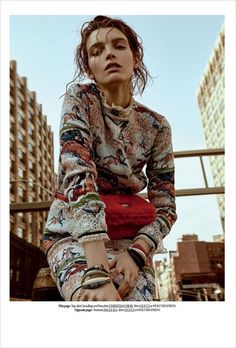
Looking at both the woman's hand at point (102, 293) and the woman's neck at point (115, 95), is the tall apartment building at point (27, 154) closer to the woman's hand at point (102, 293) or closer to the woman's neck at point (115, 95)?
the woman's neck at point (115, 95)

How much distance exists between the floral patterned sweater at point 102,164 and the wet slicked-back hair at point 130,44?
0.05m

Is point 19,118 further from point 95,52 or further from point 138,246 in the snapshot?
point 138,246

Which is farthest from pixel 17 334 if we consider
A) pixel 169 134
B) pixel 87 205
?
pixel 169 134

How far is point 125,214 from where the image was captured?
0.49 metres

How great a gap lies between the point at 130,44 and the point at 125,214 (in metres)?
0.25

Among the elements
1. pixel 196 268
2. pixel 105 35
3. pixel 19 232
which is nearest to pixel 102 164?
pixel 105 35

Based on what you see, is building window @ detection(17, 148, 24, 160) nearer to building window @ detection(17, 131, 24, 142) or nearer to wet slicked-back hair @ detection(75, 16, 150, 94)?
building window @ detection(17, 131, 24, 142)

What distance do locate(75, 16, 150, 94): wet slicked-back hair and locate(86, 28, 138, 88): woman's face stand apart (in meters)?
0.01

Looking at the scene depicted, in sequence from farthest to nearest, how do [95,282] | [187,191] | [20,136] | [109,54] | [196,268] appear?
[196,268] < [187,191] < [20,136] < [109,54] < [95,282]

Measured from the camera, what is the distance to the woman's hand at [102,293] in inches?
16.1

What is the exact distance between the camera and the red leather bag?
1.60 ft

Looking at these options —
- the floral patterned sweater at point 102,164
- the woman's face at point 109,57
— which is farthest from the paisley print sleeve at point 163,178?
the woman's face at point 109,57

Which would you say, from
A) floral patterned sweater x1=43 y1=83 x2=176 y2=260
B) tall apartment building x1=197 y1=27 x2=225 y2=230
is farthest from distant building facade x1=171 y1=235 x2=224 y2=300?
floral patterned sweater x1=43 y1=83 x2=176 y2=260

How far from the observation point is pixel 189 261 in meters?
0.78
